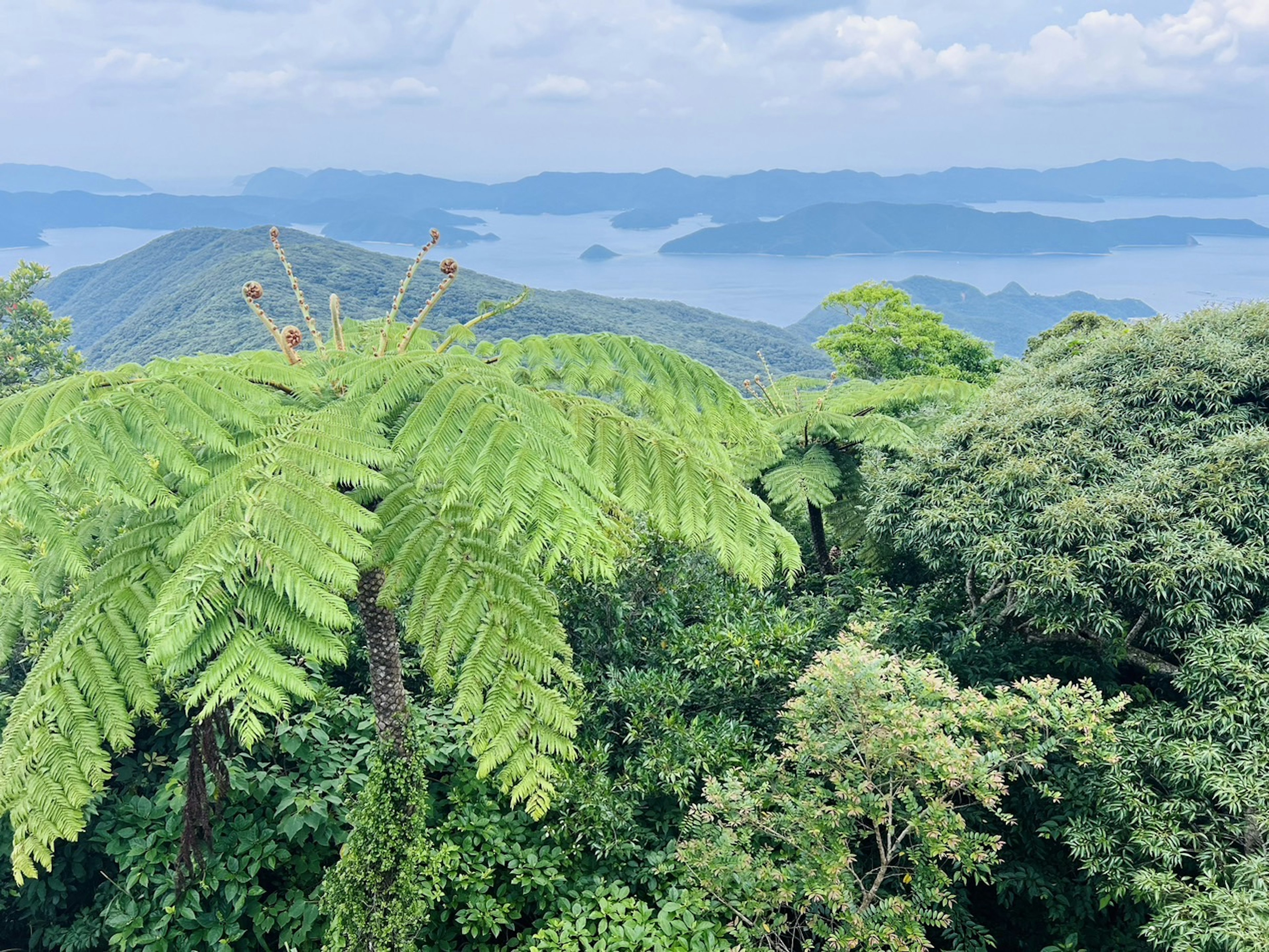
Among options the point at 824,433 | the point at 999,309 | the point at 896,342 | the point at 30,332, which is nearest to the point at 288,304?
the point at 30,332

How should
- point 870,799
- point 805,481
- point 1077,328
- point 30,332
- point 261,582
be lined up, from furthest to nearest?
point 30,332 < point 1077,328 < point 805,481 < point 870,799 < point 261,582

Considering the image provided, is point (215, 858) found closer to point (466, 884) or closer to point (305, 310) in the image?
point (466, 884)

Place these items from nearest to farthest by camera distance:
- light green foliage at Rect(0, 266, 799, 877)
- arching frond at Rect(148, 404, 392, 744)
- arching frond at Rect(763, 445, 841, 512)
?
arching frond at Rect(148, 404, 392, 744) < light green foliage at Rect(0, 266, 799, 877) < arching frond at Rect(763, 445, 841, 512)

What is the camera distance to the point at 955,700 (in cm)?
454

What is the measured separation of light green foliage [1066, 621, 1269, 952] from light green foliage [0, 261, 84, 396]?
25.9 meters

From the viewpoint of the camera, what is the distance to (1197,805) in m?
4.30

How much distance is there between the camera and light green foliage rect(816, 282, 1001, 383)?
65.3 feet

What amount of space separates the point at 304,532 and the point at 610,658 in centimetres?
416

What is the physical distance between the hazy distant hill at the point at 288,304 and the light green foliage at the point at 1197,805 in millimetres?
38488

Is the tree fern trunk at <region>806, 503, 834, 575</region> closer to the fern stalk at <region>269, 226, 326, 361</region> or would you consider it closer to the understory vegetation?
the understory vegetation

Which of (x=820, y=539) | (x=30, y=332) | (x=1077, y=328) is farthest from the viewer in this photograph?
(x=30, y=332)

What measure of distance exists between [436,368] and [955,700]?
3.50 metres

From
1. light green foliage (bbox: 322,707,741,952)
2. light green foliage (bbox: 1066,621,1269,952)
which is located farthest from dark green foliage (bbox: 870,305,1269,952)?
light green foliage (bbox: 322,707,741,952)

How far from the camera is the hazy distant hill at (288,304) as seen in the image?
51.7m
